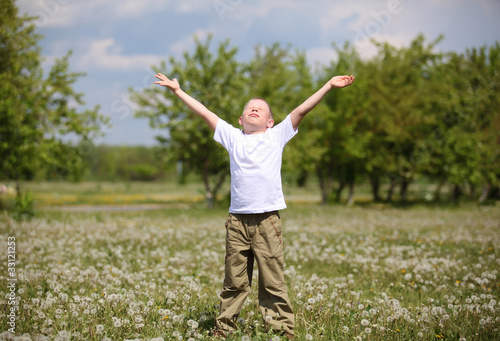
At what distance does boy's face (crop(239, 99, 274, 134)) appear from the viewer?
3922mm

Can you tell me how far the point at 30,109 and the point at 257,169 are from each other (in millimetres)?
16597

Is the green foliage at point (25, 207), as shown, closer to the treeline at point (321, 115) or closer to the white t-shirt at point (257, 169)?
the treeline at point (321, 115)

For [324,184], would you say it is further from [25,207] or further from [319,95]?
[319,95]

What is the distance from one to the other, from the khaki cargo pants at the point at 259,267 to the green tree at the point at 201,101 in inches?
622

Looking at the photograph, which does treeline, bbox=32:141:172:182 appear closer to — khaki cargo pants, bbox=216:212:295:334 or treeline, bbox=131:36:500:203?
treeline, bbox=131:36:500:203

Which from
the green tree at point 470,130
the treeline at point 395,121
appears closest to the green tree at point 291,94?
the treeline at point 395,121

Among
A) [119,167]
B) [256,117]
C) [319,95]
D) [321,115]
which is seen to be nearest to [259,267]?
[256,117]

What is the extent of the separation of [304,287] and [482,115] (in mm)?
27144

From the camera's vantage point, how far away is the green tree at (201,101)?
1967 cm

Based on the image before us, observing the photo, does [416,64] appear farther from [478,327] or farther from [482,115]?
[478,327]

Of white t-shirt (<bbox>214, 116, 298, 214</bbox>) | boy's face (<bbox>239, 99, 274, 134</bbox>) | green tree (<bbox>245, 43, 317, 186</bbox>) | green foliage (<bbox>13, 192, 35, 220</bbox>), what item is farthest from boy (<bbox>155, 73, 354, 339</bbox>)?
green tree (<bbox>245, 43, 317, 186</bbox>)

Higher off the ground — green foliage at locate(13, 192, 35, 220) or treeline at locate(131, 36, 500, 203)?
treeline at locate(131, 36, 500, 203)

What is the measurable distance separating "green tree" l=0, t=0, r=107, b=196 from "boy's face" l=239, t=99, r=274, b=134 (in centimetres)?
1397

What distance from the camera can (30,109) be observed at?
17.1 meters
